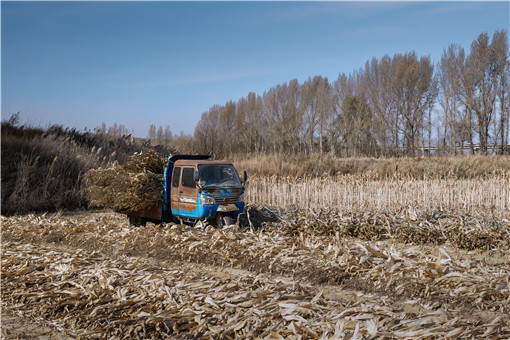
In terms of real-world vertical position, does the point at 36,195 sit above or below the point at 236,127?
below

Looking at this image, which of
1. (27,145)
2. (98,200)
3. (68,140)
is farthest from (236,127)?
(98,200)

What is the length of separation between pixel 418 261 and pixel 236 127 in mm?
47793

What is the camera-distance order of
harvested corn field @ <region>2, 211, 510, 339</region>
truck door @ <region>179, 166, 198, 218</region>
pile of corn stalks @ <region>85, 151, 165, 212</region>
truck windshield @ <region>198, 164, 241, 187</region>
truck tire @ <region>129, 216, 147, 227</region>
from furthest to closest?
truck tire @ <region>129, 216, 147, 227</region>
pile of corn stalks @ <region>85, 151, 165, 212</region>
truck windshield @ <region>198, 164, 241, 187</region>
truck door @ <region>179, 166, 198, 218</region>
harvested corn field @ <region>2, 211, 510, 339</region>

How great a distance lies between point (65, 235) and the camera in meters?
9.34

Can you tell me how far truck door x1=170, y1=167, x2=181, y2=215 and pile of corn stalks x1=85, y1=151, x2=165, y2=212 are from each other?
0.41 m

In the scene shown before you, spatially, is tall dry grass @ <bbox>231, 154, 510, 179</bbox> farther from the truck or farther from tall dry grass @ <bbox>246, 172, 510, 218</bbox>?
the truck

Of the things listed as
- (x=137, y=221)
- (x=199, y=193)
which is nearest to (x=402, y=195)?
(x=199, y=193)

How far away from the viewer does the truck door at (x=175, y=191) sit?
1019 cm

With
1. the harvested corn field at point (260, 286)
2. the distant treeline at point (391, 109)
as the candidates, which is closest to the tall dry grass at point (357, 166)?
the distant treeline at point (391, 109)

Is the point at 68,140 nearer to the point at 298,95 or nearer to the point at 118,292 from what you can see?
the point at 118,292

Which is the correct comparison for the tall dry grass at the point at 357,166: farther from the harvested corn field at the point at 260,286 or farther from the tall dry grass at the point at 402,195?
the harvested corn field at the point at 260,286

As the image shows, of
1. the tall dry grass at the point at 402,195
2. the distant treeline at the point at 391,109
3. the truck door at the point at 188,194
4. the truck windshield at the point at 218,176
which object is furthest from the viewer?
the distant treeline at the point at 391,109

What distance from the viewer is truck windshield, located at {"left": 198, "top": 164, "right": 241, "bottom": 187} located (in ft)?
32.7

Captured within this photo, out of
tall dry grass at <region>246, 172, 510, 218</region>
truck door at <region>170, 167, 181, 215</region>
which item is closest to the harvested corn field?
truck door at <region>170, 167, 181, 215</region>
